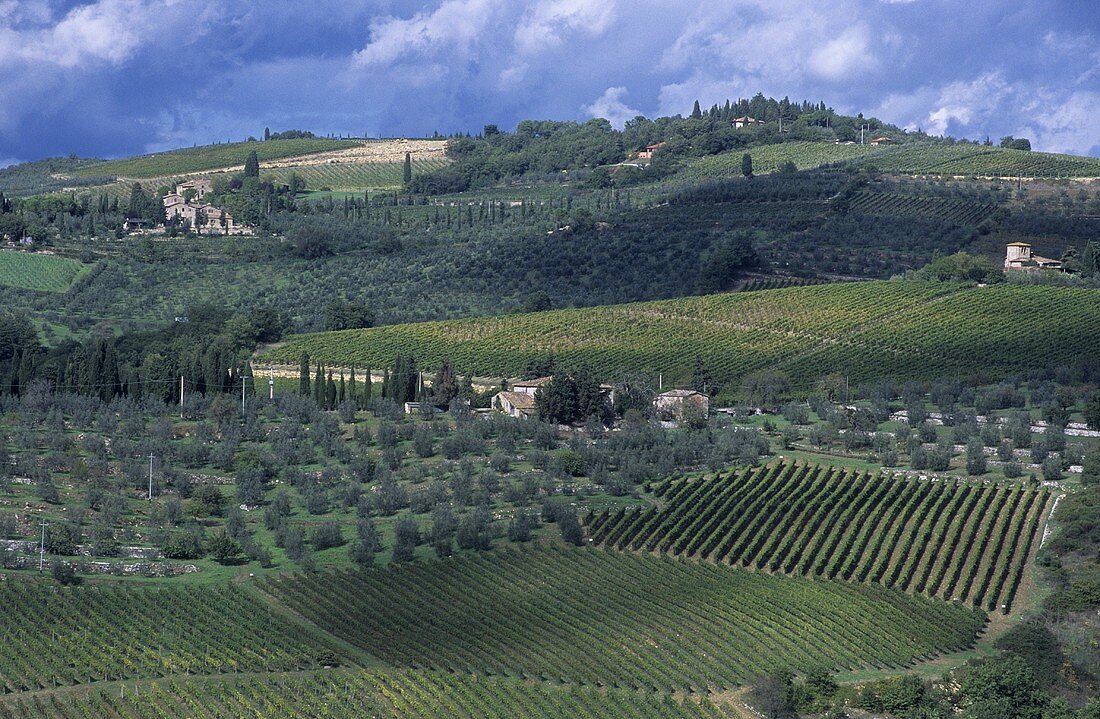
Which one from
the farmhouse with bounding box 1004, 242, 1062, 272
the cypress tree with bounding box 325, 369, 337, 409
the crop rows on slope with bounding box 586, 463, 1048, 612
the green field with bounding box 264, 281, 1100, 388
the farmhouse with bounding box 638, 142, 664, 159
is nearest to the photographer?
the crop rows on slope with bounding box 586, 463, 1048, 612

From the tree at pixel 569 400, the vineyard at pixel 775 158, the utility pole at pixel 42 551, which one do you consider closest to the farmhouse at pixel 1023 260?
the vineyard at pixel 775 158

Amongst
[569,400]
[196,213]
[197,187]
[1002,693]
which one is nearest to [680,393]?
[569,400]

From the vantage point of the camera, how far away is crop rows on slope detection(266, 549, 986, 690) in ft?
151

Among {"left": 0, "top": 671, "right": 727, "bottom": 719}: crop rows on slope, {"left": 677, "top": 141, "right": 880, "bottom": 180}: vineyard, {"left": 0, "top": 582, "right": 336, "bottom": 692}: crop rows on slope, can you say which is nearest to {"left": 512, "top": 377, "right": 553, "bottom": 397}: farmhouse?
{"left": 0, "top": 582, "right": 336, "bottom": 692}: crop rows on slope

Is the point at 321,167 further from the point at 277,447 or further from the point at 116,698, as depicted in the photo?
the point at 116,698

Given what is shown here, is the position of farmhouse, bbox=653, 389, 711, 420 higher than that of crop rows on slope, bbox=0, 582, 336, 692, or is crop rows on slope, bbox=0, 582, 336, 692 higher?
farmhouse, bbox=653, 389, 711, 420

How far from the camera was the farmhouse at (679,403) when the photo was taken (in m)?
73.4

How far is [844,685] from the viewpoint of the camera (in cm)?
4516

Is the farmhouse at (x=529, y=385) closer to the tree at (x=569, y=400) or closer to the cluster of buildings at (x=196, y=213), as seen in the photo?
A: the tree at (x=569, y=400)

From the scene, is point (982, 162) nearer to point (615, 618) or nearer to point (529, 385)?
point (529, 385)

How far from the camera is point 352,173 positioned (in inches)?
6403

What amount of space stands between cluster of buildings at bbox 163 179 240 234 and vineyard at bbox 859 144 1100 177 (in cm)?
4538

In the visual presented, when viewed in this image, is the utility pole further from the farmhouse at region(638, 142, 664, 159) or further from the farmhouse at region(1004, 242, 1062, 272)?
the farmhouse at region(638, 142, 664, 159)

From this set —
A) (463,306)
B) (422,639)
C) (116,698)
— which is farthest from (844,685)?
(463,306)
